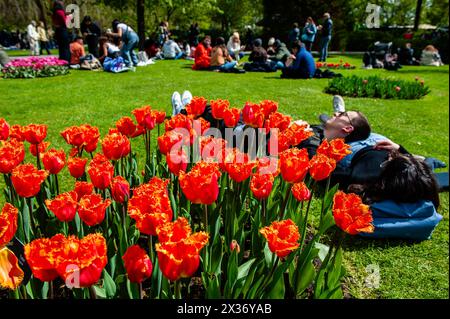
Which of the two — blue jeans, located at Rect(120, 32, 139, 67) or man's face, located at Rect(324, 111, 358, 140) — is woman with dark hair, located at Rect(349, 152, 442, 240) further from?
blue jeans, located at Rect(120, 32, 139, 67)

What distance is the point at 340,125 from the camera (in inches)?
153

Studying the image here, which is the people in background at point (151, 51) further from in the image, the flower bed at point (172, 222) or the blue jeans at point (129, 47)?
the flower bed at point (172, 222)

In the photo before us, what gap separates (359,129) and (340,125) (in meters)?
0.28

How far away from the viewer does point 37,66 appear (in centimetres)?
1160

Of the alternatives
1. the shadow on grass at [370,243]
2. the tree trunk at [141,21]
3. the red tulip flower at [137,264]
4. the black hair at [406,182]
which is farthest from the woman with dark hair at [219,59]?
the red tulip flower at [137,264]

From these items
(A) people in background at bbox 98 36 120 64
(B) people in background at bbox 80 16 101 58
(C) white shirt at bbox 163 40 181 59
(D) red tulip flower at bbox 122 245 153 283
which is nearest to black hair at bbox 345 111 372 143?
(D) red tulip flower at bbox 122 245 153 283

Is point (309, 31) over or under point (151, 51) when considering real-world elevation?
over

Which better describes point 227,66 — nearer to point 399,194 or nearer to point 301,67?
point 301,67

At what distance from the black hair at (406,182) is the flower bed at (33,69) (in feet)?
35.2

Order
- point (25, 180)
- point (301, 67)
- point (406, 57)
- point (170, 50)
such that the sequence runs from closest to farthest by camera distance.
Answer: point (25, 180)
point (301, 67)
point (170, 50)
point (406, 57)

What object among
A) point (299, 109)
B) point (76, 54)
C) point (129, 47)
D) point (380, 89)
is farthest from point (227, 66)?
point (299, 109)

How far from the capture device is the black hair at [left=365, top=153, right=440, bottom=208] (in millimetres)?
3176

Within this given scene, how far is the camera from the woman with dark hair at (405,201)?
3.18 m

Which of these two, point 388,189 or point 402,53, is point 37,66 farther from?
point 402,53
